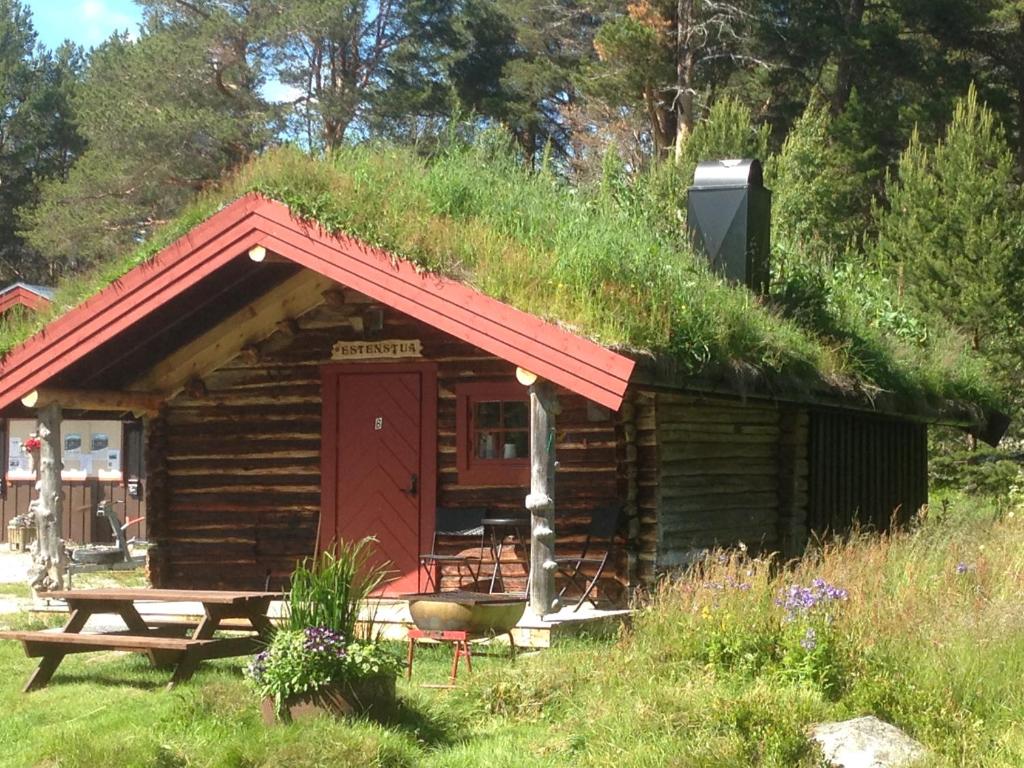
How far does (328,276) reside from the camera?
37.5 feet

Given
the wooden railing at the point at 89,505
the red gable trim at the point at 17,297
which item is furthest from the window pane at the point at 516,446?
the red gable trim at the point at 17,297

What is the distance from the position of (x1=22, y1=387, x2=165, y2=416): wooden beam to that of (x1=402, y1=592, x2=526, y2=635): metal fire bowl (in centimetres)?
513

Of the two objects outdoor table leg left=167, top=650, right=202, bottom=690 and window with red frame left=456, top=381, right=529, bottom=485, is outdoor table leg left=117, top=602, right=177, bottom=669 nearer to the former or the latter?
outdoor table leg left=167, top=650, right=202, bottom=690

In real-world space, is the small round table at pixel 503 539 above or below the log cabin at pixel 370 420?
below

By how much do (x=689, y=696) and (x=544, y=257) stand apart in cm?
465

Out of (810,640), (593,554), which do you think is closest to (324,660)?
(810,640)

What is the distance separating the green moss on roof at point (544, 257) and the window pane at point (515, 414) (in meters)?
1.68

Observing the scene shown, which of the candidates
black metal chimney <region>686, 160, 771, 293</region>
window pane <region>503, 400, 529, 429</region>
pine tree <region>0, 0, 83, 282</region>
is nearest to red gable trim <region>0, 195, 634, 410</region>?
window pane <region>503, 400, 529, 429</region>

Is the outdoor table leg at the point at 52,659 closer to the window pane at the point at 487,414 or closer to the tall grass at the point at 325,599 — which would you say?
the tall grass at the point at 325,599

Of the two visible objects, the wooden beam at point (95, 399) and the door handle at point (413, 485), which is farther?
the door handle at point (413, 485)

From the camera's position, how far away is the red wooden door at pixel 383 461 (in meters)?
13.5

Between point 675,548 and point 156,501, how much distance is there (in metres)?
5.56

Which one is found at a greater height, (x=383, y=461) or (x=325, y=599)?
(x=383, y=461)

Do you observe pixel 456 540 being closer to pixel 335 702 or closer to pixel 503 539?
pixel 503 539
